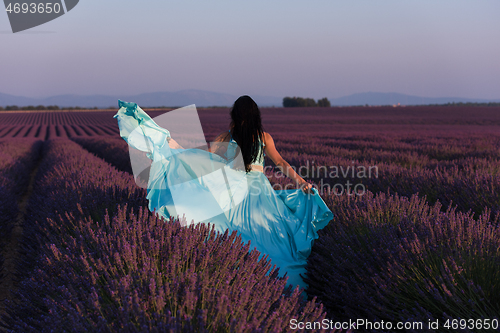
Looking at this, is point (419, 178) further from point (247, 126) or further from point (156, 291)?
point (156, 291)

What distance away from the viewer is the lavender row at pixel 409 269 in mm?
1450

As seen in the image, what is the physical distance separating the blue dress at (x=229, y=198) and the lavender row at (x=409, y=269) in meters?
0.21

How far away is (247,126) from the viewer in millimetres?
2512

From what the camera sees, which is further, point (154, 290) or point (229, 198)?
point (229, 198)

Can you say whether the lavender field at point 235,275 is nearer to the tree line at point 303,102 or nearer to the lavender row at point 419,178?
the lavender row at point 419,178

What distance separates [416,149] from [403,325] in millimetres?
7014

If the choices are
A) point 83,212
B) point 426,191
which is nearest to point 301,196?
point 83,212

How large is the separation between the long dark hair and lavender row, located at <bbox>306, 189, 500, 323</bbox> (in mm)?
911

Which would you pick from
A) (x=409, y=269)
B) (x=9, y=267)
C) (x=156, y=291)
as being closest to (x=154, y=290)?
(x=156, y=291)

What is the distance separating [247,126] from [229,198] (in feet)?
1.93

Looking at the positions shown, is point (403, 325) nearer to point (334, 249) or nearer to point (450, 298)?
point (450, 298)

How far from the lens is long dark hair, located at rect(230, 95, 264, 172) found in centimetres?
248

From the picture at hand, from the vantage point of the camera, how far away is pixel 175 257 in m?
1.32

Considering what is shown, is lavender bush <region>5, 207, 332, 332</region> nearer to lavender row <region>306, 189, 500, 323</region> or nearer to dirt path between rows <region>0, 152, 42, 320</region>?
lavender row <region>306, 189, 500, 323</region>
